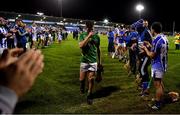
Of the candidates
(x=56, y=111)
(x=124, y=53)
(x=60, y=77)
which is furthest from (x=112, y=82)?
(x=124, y=53)

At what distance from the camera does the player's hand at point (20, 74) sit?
1.09 meters

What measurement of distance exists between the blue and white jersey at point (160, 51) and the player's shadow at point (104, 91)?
221 cm

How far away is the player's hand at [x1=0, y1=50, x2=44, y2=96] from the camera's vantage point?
1.09 meters

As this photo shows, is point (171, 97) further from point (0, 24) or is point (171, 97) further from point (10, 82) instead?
point (0, 24)

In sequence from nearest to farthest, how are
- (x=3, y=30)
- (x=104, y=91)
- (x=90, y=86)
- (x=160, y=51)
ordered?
(x=160, y=51) < (x=90, y=86) < (x=104, y=91) < (x=3, y=30)

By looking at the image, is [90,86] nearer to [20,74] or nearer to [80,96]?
[80,96]

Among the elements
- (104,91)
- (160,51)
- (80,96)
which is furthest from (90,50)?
(160,51)

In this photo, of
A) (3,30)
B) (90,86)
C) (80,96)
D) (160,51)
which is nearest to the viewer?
(160,51)

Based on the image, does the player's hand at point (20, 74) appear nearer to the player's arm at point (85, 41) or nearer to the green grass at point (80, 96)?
the green grass at point (80, 96)

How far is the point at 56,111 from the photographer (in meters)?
8.71

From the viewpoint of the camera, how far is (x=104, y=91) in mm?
11359

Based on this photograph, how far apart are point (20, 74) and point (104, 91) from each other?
33.9 feet

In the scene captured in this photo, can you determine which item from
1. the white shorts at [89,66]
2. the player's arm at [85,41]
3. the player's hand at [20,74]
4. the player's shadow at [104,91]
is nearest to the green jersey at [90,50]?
the white shorts at [89,66]

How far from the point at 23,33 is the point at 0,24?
2696 mm
